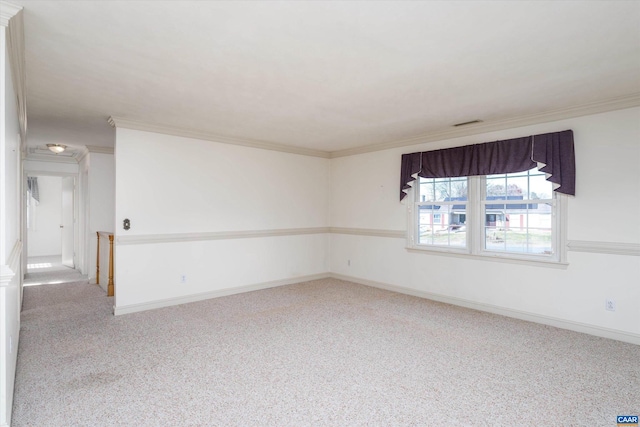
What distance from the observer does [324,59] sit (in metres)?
2.68

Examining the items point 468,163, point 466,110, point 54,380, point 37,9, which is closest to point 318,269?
point 468,163

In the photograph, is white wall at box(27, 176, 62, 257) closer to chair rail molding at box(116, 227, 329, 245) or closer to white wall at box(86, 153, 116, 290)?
white wall at box(86, 153, 116, 290)

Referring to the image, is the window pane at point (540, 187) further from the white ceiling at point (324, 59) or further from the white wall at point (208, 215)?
the white wall at point (208, 215)

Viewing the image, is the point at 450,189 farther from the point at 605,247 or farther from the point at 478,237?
the point at 605,247

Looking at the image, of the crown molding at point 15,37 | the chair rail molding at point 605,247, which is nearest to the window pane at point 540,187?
the chair rail molding at point 605,247

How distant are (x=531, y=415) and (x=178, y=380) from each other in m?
2.49

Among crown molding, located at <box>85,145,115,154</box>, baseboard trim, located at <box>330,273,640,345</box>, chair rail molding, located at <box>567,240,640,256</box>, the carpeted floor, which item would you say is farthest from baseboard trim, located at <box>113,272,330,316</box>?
chair rail molding, located at <box>567,240,640,256</box>

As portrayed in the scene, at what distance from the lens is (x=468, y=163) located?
473 centimetres

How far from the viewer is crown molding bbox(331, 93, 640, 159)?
11.8 feet

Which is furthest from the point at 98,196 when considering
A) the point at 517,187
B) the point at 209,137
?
the point at 517,187

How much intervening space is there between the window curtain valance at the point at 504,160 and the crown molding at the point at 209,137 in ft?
6.06

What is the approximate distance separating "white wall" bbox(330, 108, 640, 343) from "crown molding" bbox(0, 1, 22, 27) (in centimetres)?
469

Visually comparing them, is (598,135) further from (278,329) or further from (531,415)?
(278,329)

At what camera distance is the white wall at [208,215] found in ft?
15.0
